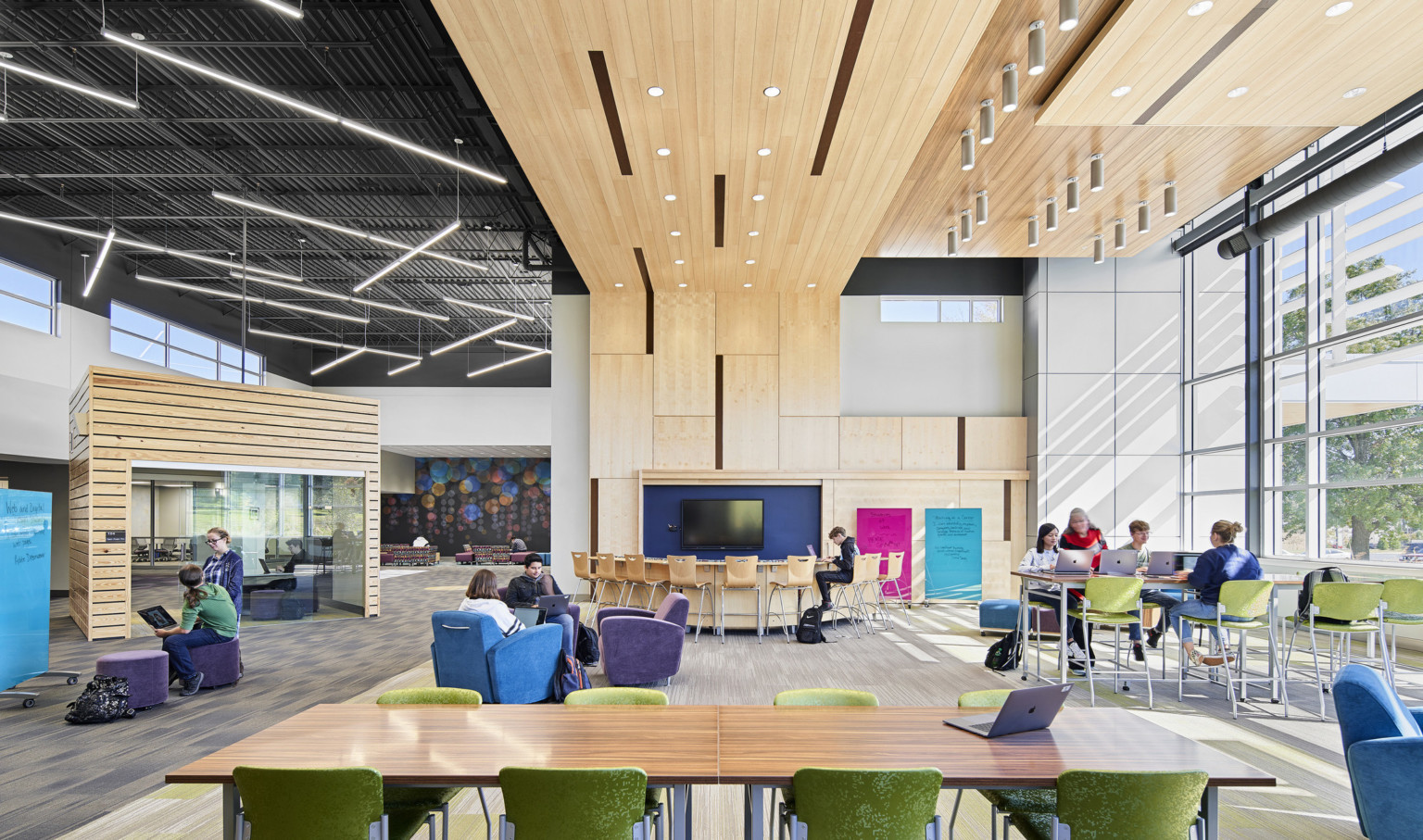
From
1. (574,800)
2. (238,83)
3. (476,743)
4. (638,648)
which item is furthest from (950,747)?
(238,83)

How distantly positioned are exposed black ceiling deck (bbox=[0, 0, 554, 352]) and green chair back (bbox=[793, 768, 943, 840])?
652cm

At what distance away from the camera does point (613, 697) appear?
133 inches

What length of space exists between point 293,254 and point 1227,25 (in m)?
14.2

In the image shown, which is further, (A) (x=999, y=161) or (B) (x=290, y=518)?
(B) (x=290, y=518)

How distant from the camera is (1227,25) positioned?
5.17 m

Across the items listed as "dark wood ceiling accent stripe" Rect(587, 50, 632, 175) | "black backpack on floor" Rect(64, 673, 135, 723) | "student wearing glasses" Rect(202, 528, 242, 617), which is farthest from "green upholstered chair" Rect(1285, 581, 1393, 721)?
"student wearing glasses" Rect(202, 528, 242, 617)

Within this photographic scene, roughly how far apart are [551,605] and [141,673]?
3093 millimetres

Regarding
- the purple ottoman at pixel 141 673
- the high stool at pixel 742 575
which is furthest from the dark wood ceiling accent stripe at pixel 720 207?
the purple ottoman at pixel 141 673

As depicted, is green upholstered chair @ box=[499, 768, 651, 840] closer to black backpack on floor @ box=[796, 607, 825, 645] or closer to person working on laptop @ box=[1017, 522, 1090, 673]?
person working on laptop @ box=[1017, 522, 1090, 673]

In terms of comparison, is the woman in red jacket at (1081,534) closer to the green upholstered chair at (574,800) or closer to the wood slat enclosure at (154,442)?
the green upholstered chair at (574,800)

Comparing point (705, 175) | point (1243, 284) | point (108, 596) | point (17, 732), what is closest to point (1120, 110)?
point (705, 175)

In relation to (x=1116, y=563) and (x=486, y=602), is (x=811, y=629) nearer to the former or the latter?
(x=1116, y=563)

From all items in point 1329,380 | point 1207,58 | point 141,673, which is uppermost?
point 1207,58

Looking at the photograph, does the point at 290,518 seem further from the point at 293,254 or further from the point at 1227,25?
the point at 1227,25
